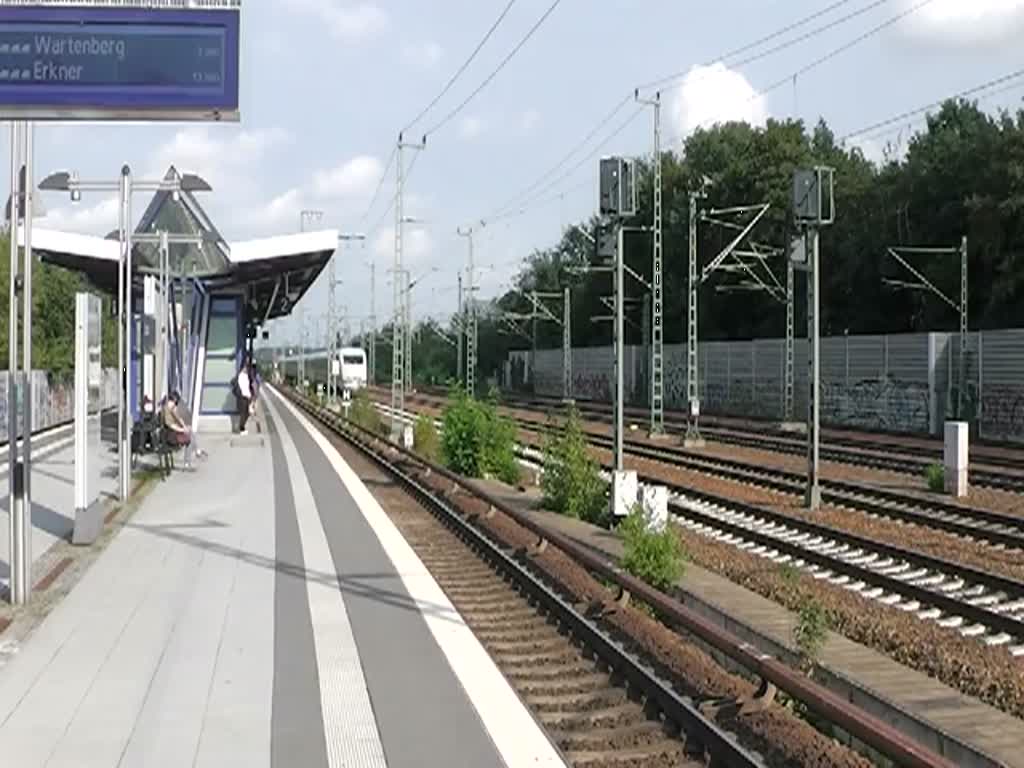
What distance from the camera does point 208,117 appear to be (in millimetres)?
10828

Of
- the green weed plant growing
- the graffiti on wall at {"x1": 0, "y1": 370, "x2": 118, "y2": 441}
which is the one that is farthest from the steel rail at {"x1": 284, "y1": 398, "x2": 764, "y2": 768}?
the graffiti on wall at {"x1": 0, "y1": 370, "x2": 118, "y2": 441}

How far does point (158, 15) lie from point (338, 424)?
1710 inches

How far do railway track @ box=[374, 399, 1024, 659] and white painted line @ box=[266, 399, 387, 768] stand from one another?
205 inches

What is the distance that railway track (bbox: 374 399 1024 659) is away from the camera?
38.8ft

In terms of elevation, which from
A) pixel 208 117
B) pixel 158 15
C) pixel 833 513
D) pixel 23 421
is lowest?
pixel 833 513

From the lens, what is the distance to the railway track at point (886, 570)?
38.8 feet

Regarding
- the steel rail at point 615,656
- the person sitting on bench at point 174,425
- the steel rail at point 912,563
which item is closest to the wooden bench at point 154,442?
the person sitting on bench at point 174,425

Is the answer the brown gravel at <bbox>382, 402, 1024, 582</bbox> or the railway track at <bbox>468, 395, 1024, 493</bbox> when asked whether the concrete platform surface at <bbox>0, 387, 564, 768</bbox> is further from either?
the railway track at <bbox>468, 395, 1024, 493</bbox>

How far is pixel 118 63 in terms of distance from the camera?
10.7 metres

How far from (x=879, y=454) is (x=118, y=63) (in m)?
27.1

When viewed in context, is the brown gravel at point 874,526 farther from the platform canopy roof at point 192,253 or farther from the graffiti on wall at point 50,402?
the graffiti on wall at point 50,402

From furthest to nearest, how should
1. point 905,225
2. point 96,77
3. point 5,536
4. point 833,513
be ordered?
point 905,225 → point 833,513 → point 5,536 → point 96,77

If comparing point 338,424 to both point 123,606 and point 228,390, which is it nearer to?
point 228,390

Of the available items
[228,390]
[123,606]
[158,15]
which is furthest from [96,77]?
[228,390]
